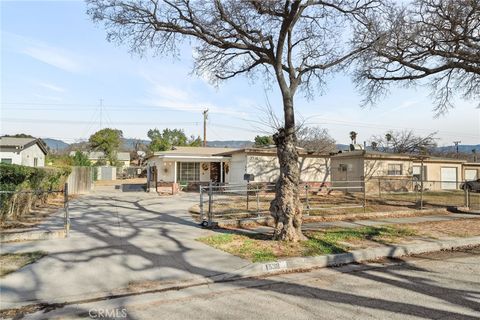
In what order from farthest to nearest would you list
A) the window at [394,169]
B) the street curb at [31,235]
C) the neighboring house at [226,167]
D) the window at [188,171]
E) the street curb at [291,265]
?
the window at [188,171]
the window at [394,169]
the neighboring house at [226,167]
the street curb at [31,235]
the street curb at [291,265]

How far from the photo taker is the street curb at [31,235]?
880 cm

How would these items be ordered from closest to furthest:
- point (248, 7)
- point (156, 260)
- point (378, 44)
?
1. point (156, 260)
2. point (248, 7)
3. point (378, 44)

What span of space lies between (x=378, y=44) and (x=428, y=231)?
617cm

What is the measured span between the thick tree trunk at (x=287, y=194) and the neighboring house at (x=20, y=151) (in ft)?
71.1

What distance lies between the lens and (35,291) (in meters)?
5.56

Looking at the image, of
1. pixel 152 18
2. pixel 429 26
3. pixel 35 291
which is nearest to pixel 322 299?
pixel 35 291

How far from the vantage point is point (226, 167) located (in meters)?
30.6

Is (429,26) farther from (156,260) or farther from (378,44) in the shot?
(156,260)

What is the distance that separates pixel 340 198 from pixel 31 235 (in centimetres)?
1643

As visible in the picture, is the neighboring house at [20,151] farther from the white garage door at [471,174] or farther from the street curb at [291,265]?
the white garage door at [471,174]

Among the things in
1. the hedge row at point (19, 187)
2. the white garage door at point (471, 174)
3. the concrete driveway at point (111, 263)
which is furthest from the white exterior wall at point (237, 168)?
the white garage door at point (471, 174)

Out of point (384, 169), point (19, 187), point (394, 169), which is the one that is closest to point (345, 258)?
point (19, 187)

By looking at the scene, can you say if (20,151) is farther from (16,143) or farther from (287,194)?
(287,194)

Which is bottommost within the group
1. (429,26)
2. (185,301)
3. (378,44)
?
(185,301)
